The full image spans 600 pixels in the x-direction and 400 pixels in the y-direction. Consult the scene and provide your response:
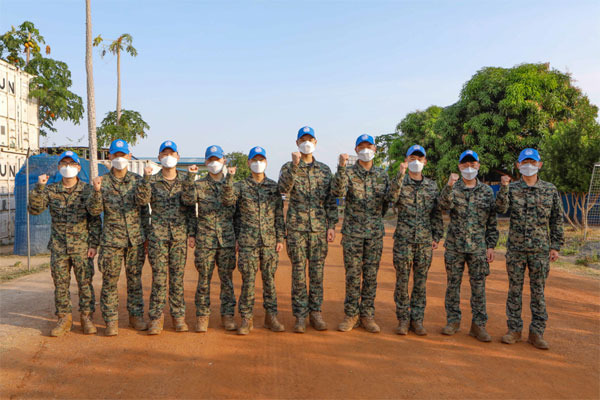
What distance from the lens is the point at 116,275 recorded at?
5.01 metres

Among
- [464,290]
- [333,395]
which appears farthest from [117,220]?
[464,290]

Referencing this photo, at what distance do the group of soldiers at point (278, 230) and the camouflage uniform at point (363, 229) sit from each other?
A: 0.04 ft

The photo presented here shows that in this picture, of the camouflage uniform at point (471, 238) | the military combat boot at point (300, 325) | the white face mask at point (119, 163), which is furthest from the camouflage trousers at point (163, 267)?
the camouflage uniform at point (471, 238)

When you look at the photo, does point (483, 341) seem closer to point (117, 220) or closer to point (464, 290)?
point (464, 290)

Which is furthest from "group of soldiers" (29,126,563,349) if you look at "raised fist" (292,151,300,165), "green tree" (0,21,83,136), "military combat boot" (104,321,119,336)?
"green tree" (0,21,83,136)

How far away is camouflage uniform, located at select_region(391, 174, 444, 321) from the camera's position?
4.98 meters

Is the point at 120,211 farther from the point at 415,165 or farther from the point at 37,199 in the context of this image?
the point at 415,165

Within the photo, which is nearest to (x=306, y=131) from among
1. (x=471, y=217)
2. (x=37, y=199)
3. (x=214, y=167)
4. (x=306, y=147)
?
(x=306, y=147)

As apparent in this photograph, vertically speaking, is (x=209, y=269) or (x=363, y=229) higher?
(x=363, y=229)

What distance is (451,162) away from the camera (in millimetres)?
19406

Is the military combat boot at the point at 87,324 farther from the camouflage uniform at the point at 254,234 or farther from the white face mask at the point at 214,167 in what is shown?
the white face mask at the point at 214,167

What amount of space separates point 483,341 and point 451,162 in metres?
15.7

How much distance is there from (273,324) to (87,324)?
225cm

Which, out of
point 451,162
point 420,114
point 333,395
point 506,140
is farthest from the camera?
point 420,114
